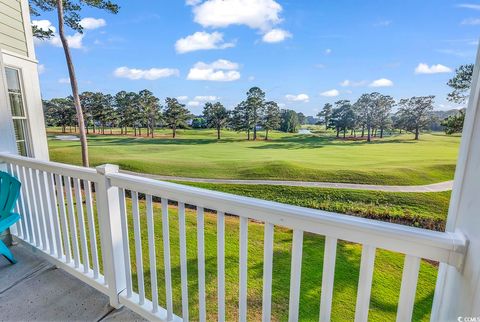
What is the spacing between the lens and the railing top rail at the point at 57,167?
1552mm

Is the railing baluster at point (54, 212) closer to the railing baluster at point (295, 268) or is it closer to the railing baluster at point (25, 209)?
the railing baluster at point (25, 209)

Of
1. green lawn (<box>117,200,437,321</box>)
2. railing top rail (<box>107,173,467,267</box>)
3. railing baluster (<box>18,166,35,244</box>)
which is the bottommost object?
green lawn (<box>117,200,437,321</box>)

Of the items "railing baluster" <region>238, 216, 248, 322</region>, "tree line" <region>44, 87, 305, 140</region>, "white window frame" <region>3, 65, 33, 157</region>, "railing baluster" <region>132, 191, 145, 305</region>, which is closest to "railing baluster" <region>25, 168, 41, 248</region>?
"tree line" <region>44, 87, 305, 140</region>

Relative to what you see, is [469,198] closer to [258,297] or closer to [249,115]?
[249,115]

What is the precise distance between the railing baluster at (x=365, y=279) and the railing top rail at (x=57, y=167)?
4.80 ft

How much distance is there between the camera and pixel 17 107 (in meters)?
2.76

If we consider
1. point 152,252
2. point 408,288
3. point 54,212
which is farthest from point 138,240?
point 408,288

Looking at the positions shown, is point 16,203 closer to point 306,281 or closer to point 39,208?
point 39,208

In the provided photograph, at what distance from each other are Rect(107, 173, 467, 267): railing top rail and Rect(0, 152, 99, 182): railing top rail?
2.05 feet

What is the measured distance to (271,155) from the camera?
6.62 ft

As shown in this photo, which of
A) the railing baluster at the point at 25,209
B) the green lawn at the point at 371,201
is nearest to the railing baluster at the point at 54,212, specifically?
the railing baluster at the point at 25,209

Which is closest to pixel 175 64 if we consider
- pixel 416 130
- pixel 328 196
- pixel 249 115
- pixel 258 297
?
pixel 249 115

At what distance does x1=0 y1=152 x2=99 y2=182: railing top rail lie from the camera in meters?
1.55

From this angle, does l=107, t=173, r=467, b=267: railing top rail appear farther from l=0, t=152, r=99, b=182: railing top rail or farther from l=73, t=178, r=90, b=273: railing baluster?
l=73, t=178, r=90, b=273: railing baluster
